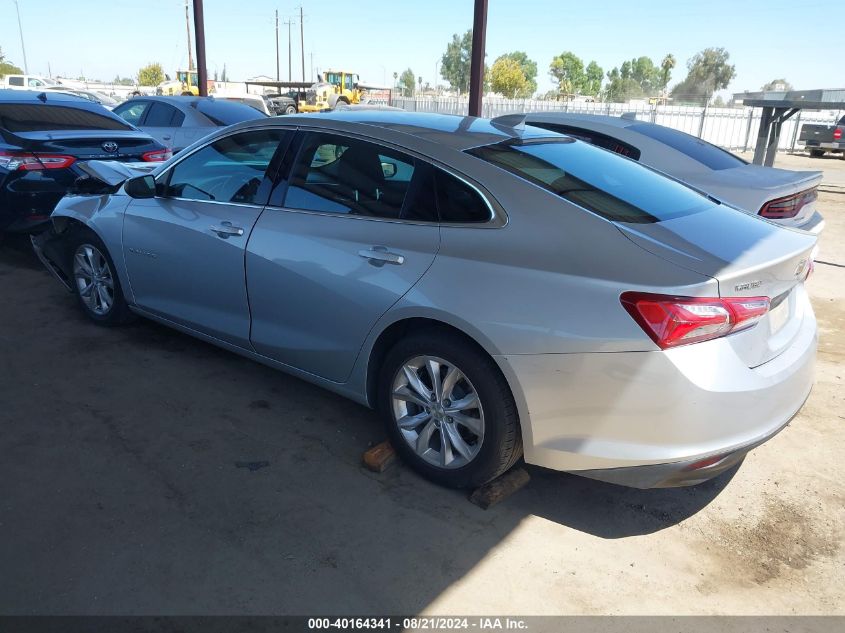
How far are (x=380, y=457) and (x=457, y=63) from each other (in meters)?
127

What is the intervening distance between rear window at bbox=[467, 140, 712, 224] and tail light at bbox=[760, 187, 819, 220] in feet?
6.97

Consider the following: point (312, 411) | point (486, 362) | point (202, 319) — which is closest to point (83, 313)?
point (202, 319)

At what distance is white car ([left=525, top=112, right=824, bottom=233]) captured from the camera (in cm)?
529

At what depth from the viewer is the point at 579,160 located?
3.43 meters

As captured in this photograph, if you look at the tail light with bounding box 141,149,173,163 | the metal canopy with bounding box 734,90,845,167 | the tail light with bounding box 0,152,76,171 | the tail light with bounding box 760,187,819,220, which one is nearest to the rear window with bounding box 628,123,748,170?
the tail light with bounding box 760,187,819,220

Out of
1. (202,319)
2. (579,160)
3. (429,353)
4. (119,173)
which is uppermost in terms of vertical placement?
(579,160)

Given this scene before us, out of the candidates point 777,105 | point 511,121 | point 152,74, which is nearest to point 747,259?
point 511,121

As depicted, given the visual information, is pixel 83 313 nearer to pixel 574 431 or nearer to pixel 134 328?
pixel 134 328

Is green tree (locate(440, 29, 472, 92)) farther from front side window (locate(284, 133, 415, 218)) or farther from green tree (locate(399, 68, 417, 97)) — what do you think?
front side window (locate(284, 133, 415, 218))

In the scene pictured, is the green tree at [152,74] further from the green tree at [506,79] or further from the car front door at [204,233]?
the car front door at [204,233]

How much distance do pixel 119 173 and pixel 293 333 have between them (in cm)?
278

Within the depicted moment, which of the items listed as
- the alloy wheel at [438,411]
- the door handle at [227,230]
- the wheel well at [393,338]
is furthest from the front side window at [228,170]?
the alloy wheel at [438,411]

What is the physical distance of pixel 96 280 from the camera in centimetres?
491

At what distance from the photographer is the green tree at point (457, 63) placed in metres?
110
